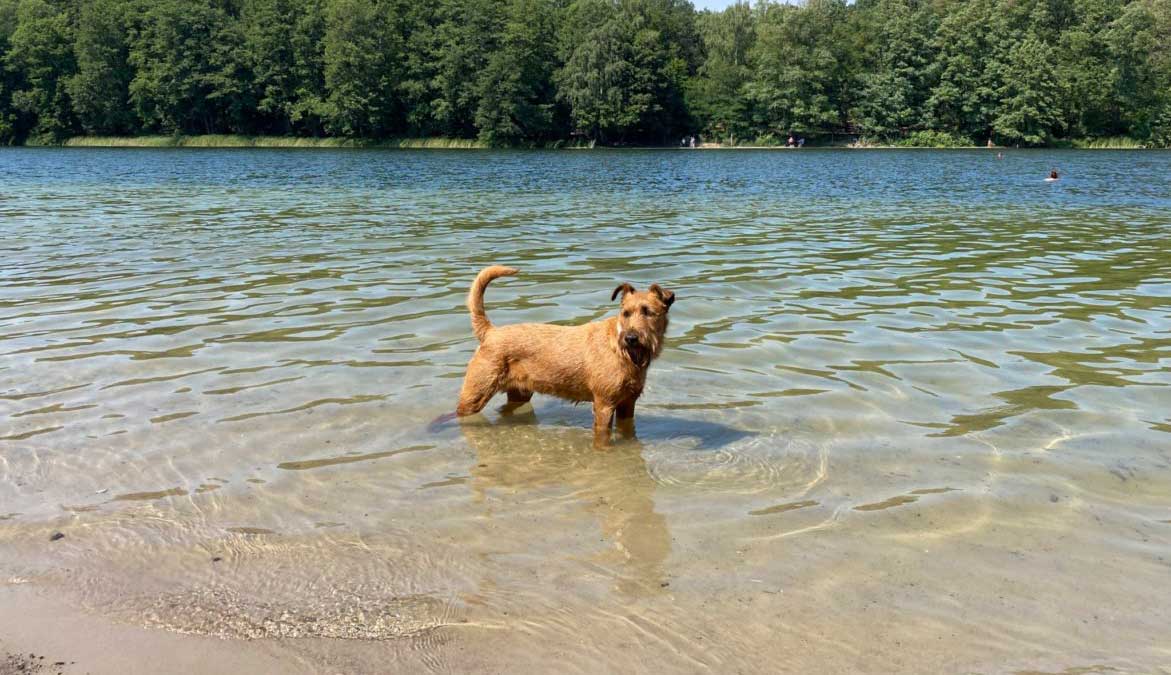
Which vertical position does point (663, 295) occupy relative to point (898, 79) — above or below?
below

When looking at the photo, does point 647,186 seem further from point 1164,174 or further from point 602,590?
point 602,590

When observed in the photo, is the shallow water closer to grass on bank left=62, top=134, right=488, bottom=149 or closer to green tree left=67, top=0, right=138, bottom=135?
grass on bank left=62, top=134, right=488, bottom=149

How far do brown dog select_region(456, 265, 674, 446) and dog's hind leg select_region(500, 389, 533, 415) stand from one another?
0.06m

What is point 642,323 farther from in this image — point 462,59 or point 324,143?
point 462,59

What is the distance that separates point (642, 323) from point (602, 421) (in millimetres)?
792

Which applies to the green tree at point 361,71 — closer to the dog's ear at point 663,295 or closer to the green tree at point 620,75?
the green tree at point 620,75

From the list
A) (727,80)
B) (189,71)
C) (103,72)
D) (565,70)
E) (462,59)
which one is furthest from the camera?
(103,72)

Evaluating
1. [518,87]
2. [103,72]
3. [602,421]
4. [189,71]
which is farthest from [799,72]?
[602,421]

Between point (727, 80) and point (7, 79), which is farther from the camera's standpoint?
point (7, 79)

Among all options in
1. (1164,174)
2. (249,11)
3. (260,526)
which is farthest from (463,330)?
(249,11)

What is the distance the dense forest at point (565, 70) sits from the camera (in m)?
78.8

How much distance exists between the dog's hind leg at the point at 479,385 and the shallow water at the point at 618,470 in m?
0.23

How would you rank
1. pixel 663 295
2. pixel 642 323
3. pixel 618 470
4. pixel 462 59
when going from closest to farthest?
1. pixel 618 470
2. pixel 642 323
3. pixel 663 295
4. pixel 462 59

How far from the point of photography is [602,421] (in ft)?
18.8
